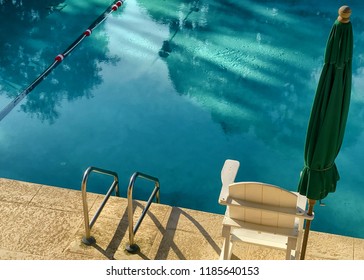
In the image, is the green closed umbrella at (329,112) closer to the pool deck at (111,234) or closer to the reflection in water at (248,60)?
the pool deck at (111,234)

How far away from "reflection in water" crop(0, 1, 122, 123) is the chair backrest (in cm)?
438

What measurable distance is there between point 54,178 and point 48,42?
363 centimetres

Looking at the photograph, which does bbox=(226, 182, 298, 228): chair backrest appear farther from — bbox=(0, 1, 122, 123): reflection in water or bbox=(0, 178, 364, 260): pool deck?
bbox=(0, 1, 122, 123): reflection in water

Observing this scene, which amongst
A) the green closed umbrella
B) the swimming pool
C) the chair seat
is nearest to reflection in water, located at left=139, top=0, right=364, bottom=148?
the swimming pool

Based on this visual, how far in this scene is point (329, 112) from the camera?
3.48m

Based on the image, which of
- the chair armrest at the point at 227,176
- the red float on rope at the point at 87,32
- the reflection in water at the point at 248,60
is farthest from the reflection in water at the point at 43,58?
the chair armrest at the point at 227,176

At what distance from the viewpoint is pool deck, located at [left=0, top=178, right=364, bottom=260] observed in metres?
4.79

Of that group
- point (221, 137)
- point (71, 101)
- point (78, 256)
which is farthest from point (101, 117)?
point (78, 256)

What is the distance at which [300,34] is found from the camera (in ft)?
31.9

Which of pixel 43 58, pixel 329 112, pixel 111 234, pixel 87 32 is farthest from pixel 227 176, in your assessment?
pixel 87 32

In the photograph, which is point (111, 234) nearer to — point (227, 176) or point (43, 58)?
point (227, 176)

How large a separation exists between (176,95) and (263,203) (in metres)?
4.34
